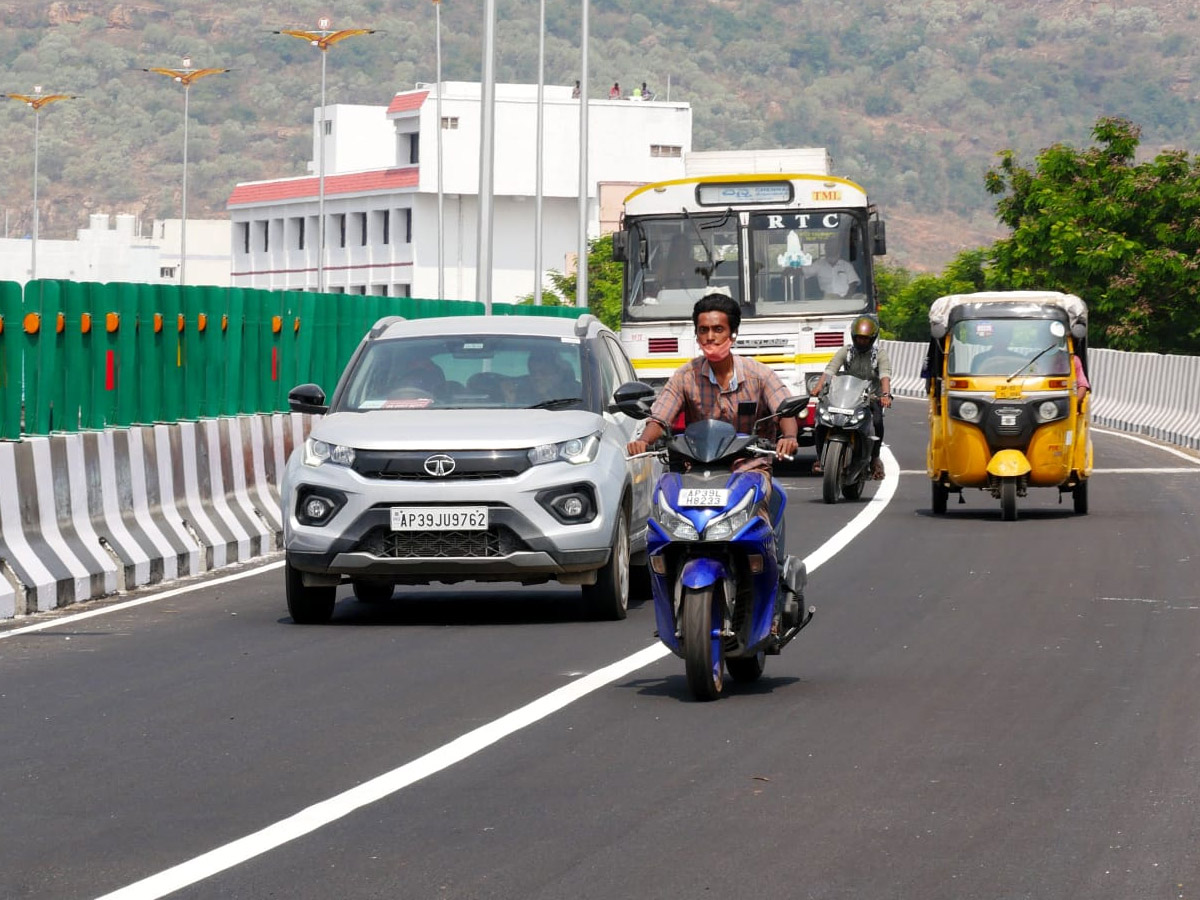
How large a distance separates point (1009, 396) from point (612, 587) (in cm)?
945

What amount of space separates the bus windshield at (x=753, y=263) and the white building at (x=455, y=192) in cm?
9644

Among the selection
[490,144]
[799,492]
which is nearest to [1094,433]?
[490,144]

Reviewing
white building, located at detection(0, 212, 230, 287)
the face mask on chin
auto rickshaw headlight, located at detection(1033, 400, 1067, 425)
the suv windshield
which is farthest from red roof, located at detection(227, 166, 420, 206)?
the face mask on chin

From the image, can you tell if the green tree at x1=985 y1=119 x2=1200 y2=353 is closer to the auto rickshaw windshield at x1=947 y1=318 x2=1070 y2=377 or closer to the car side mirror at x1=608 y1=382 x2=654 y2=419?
the auto rickshaw windshield at x1=947 y1=318 x2=1070 y2=377

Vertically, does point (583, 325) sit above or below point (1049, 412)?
above

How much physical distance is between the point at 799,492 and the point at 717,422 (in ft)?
50.0

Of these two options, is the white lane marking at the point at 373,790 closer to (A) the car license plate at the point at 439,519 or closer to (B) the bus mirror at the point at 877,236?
(A) the car license plate at the point at 439,519

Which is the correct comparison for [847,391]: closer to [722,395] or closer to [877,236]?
[877,236]

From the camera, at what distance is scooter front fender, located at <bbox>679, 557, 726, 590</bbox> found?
1033 centimetres

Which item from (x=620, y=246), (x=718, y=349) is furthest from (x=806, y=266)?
(x=718, y=349)

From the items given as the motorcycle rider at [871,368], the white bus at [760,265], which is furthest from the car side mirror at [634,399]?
the white bus at [760,265]

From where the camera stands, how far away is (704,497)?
1045cm

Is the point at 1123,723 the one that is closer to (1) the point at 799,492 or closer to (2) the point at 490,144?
(1) the point at 799,492

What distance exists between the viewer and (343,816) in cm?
792
